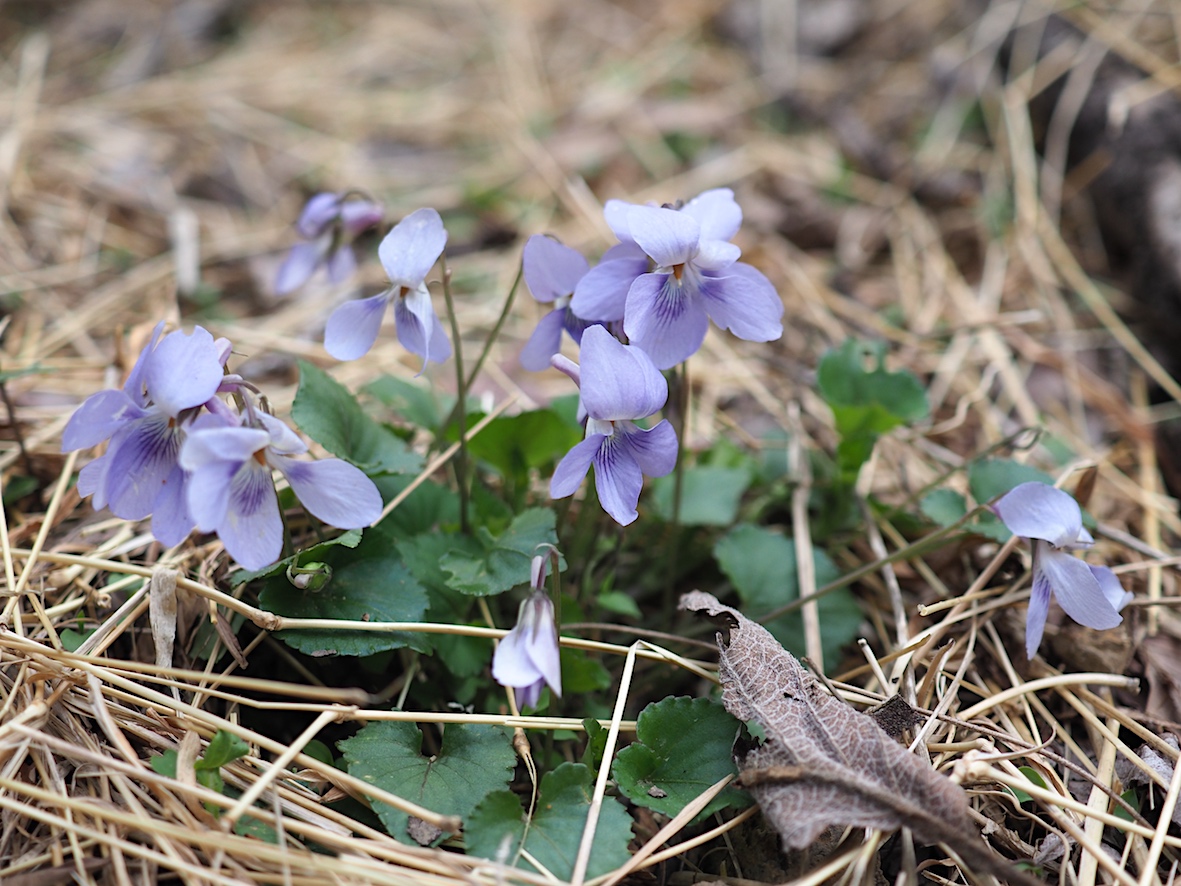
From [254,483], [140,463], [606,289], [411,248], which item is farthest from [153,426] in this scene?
[606,289]

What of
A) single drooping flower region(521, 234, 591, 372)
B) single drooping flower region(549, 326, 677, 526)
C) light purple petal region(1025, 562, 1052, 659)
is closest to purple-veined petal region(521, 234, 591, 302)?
single drooping flower region(521, 234, 591, 372)

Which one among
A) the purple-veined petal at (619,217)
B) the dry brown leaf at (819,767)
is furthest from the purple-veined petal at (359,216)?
the dry brown leaf at (819,767)

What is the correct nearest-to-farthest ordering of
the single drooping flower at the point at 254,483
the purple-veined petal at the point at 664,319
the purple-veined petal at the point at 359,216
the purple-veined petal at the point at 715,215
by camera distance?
the single drooping flower at the point at 254,483 < the purple-veined petal at the point at 664,319 < the purple-veined petal at the point at 715,215 < the purple-veined petal at the point at 359,216

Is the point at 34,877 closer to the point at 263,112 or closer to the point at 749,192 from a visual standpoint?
the point at 749,192

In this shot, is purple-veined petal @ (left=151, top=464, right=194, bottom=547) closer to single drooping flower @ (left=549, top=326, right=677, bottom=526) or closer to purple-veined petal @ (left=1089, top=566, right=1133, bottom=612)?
single drooping flower @ (left=549, top=326, right=677, bottom=526)

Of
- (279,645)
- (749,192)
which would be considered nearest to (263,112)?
(749,192)

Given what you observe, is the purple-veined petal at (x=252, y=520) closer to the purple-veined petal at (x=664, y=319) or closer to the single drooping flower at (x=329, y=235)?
the purple-veined petal at (x=664, y=319)

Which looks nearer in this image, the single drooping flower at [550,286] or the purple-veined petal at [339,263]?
the single drooping flower at [550,286]
